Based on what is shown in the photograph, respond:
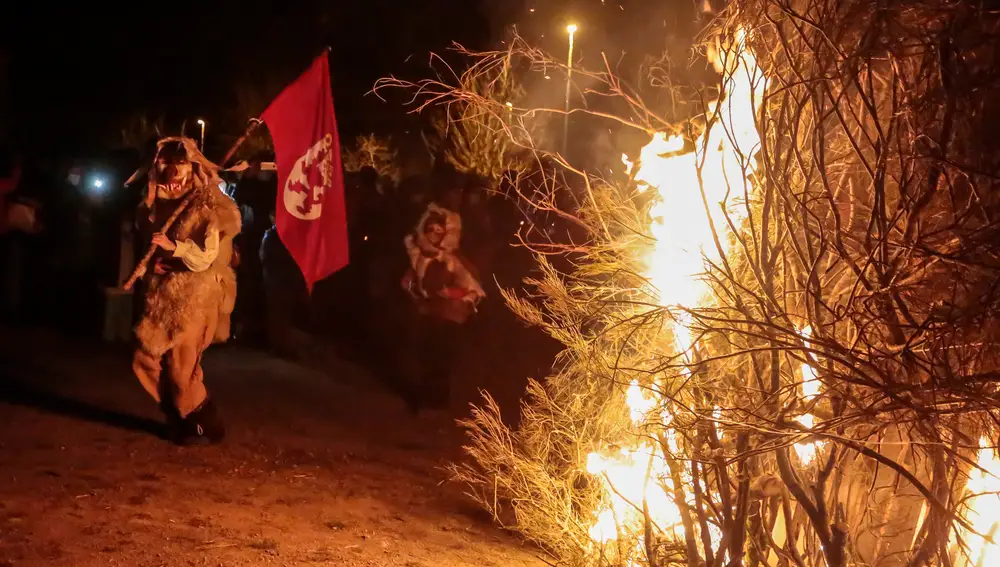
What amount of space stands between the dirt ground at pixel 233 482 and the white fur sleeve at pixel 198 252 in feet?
4.69

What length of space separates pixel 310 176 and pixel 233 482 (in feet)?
7.74

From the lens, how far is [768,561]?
3.81 metres

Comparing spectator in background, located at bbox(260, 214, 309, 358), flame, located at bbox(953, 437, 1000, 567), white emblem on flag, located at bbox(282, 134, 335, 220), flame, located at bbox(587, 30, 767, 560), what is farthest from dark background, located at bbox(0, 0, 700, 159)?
flame, located at bbox(953, 437, 1000, 567)

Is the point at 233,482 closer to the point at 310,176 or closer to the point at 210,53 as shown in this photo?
the point at 310,176

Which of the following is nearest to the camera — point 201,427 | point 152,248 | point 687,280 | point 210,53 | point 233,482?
point 687,280

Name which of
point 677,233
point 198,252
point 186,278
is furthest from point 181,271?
point 677,233

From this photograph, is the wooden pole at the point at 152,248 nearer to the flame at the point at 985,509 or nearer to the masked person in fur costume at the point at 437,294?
the masked person in fur costume at the point at 437,294

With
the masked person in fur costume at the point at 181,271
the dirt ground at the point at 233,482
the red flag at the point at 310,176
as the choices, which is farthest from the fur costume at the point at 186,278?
the dirt ground at the point at 233,482

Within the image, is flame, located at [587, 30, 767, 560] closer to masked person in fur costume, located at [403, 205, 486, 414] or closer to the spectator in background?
masked person in fur costume, located at [403, 205, 486, 414]

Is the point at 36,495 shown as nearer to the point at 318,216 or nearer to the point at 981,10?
the point at 318,216

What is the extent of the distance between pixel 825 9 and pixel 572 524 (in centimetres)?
277

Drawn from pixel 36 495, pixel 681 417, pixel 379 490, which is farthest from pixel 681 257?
pixel 36 495

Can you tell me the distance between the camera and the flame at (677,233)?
11.4 feet

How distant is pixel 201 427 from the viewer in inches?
271
